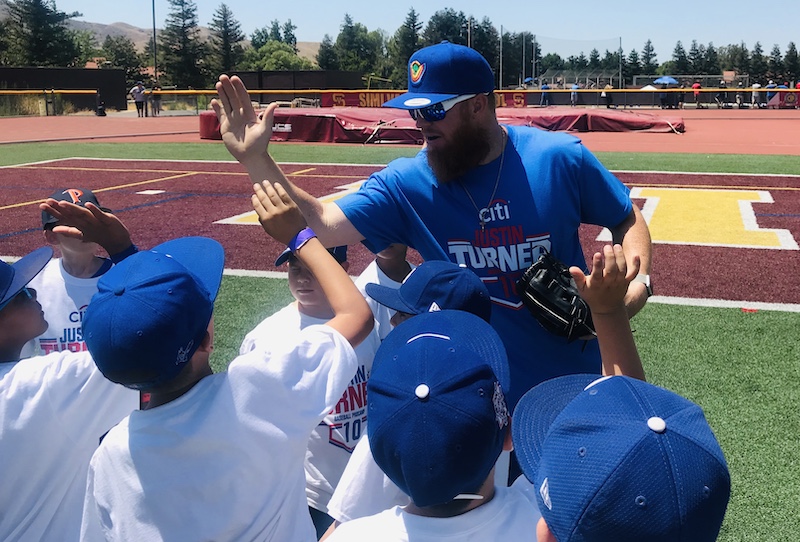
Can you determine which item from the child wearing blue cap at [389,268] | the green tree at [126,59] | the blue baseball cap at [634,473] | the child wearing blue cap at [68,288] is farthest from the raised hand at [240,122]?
the green tree at [126,59]

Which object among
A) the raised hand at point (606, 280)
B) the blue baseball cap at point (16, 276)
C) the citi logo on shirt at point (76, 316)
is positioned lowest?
the citi logo on shirt at point (76, 316)

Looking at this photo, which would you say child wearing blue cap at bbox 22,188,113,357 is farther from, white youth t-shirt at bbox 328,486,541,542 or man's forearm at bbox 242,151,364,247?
white youth t-shirt at bbox 328,486,541,542

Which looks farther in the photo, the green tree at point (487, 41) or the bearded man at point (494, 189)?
the green tree at point (487, 41)

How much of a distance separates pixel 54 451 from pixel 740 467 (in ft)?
10.9

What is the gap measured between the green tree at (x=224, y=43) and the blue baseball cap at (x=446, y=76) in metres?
92.9

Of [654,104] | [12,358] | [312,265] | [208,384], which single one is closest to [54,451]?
[12,358]

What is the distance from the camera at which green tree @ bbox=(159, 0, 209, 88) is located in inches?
3457

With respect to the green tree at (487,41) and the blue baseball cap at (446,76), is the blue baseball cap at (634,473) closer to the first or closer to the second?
the blue baseball cap at (446,76)

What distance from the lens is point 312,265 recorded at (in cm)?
233

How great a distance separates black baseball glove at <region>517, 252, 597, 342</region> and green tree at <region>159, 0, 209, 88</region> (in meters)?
Answer: 91.3

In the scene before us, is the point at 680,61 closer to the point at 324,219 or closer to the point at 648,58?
the point at 648,58

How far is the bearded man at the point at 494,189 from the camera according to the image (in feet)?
9.25

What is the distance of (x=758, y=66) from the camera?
91750 millimetres

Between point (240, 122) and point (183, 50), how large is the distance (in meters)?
93.4
